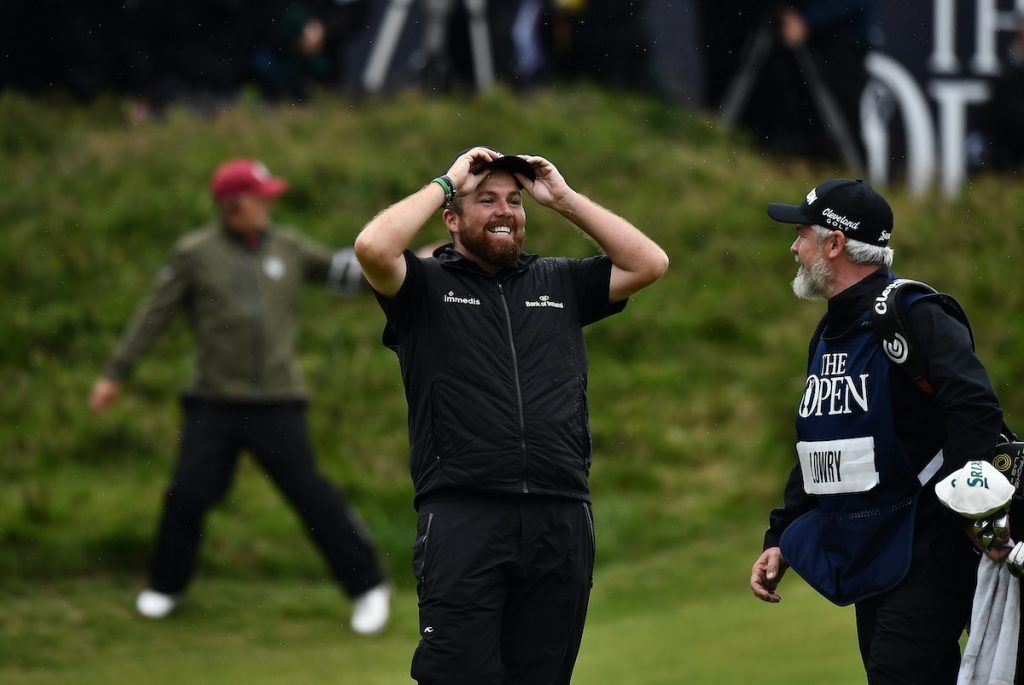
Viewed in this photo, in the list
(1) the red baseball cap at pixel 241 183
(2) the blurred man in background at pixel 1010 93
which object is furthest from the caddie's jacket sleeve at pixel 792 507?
(2) the blurred man in background at pixel 1010 93

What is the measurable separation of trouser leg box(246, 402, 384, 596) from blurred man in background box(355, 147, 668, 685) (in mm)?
3924

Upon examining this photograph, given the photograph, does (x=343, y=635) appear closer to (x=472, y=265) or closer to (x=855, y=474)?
(x=472, y=265)

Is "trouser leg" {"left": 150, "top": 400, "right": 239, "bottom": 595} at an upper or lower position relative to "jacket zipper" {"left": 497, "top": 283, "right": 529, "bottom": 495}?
lower

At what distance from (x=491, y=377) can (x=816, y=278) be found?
1.17 m

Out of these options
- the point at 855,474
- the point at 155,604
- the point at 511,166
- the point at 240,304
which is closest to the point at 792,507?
the point at 855,474

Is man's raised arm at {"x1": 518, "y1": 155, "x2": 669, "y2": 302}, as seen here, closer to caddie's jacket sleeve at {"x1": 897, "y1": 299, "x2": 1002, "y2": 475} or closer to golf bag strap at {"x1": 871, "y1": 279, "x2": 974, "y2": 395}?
golf bag strap at {"x1": 871, "y1": 279, "x2": 974, "y2": 395}

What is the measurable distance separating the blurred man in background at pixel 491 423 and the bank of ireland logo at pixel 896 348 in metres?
0.97

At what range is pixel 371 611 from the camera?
381 inches

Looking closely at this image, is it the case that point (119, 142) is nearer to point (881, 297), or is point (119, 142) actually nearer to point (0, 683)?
point (0, 683)

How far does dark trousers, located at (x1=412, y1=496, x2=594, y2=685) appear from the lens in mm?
5320

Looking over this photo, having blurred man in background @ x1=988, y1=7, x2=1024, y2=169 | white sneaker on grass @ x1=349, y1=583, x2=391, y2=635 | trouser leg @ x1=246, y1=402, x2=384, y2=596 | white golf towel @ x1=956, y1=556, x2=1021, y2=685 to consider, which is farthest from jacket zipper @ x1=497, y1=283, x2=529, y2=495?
blurred man in background @ x1=988, y1=7, x2=1024, y2=169

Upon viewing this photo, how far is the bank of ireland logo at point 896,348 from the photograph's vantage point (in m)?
5.25

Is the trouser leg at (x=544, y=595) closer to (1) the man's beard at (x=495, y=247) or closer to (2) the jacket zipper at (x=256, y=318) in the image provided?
(1) the man's beard at (x=495, y=247)

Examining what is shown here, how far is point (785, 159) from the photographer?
634 inches
